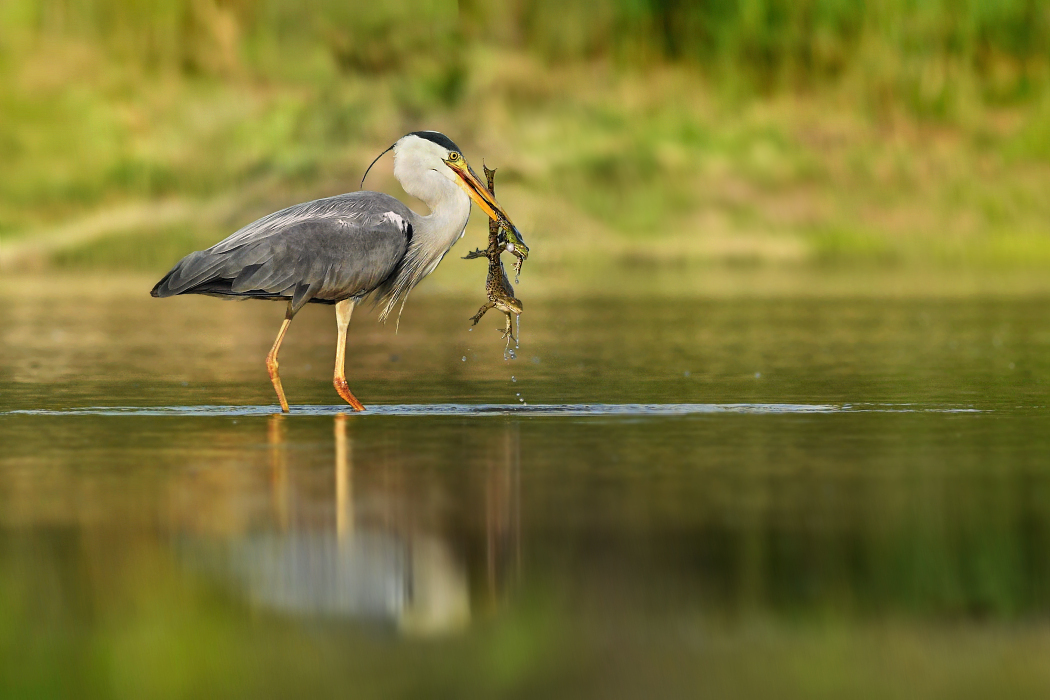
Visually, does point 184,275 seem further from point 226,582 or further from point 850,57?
point 850,57

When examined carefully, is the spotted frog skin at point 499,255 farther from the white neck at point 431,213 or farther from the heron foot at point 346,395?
the heron foot at point 346,395

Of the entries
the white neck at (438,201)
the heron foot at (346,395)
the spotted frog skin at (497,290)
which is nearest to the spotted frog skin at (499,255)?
the spotted frog skin at (497,290)

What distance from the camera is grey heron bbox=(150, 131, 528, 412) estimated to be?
1303 cm

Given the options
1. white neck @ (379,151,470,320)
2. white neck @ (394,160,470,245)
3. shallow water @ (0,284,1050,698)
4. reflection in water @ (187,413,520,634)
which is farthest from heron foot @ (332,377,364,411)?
reflection in water @ (187,413,520,634)

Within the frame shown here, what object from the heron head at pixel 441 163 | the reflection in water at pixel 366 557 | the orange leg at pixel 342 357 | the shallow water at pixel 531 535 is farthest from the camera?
the heron head at pixel 441 163

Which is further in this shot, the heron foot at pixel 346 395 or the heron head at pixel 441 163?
the heron head at pixel 441 163

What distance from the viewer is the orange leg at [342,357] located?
13.0 m

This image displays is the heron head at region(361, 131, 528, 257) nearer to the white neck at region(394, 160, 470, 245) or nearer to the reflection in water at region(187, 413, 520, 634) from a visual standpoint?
the white neck at region(394, 160, 470, 245)

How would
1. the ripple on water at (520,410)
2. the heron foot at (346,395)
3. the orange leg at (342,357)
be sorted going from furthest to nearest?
the orange leg at (342,357) → the heron foot at (346,395) → the ripple on water at (520,410)

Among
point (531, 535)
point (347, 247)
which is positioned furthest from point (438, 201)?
point (531, 535)

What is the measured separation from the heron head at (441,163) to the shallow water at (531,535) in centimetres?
155

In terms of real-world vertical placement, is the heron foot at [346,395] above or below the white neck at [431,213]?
below

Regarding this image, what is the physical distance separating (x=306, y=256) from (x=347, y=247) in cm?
36

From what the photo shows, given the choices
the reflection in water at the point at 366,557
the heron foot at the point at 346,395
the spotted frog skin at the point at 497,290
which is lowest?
the reflection in water at the point at 366,557
